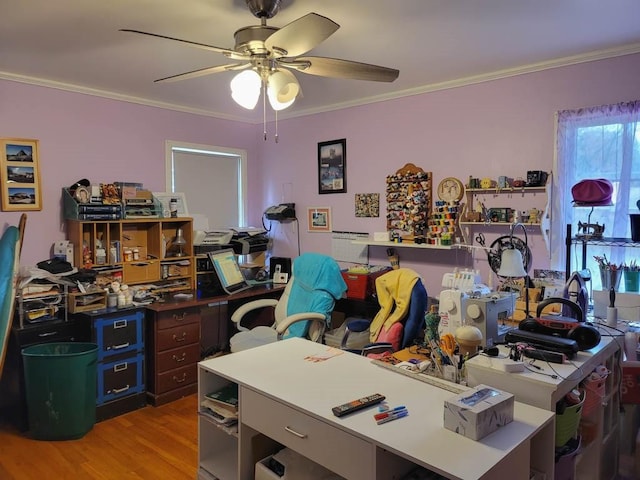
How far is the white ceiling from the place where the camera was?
7.47 ft

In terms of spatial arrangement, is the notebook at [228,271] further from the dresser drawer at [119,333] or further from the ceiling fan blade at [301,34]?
the ceiling fan blade at [301,34]

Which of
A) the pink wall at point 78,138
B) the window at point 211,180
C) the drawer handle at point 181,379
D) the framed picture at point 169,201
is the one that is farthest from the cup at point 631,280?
the pink wall at point 78,138

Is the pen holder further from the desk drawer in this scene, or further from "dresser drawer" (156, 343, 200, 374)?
"dresser drawer" (156, 343, 200, 374)

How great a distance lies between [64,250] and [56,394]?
42.9 inches

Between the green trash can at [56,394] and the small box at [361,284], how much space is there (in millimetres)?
2005

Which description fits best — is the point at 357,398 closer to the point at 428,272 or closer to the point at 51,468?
the point at 51,468

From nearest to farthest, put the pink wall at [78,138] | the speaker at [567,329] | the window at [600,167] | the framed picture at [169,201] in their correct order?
the speaker at [567,329], the window at [600,167], the pink wall at [78,138], the framed picture at [169,201]

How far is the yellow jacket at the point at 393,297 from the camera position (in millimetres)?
3094

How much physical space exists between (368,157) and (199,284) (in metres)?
1.87

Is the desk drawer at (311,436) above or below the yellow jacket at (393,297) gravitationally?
below

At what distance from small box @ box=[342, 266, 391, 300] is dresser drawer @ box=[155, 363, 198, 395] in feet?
4.58

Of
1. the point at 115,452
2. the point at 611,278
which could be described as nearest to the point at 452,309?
the point at 611,278

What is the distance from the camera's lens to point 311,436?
5.21 ft

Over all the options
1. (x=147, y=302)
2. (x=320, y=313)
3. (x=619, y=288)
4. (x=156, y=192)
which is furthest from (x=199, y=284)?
(x=619, y=288)
